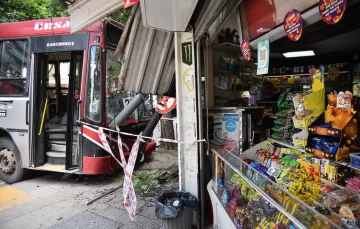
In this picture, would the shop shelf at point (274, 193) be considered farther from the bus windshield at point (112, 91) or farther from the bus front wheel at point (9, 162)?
the bus front wheel at point (9, 162)

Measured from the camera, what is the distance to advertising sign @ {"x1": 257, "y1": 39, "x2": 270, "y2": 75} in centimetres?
264

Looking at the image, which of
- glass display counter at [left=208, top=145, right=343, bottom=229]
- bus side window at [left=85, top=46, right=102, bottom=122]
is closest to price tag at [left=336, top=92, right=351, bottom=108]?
glass display counter at [left=208, top=145, right=343, bottom=229]

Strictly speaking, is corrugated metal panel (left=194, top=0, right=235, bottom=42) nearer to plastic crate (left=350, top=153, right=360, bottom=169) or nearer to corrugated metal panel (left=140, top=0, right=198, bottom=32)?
corrugated metal panel (left=140, top=0, right=198, bottom=32)

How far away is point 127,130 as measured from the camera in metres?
5.28

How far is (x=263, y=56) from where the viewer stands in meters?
2.74

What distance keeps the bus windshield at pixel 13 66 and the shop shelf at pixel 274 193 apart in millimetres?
4358

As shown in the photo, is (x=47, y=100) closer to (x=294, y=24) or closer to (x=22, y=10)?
(x=294, y=24)

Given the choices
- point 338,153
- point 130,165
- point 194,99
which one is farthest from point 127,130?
point 338,153

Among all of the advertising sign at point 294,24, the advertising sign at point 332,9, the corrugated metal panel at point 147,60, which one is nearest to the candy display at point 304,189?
the advertising sign at point 294,24

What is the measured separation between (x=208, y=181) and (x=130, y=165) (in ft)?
3.92

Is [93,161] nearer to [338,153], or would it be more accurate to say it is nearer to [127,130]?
[127,130]

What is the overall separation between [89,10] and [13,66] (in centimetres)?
333

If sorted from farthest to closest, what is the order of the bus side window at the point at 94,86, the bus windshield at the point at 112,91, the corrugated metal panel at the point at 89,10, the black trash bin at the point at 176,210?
the bus windshield at the point at 112,91 → the bus side window at the point at 94,86 → the black trash bin at the point at 176,210 → the corrugated metal panel at the point at 89,10

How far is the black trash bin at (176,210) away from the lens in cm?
292
